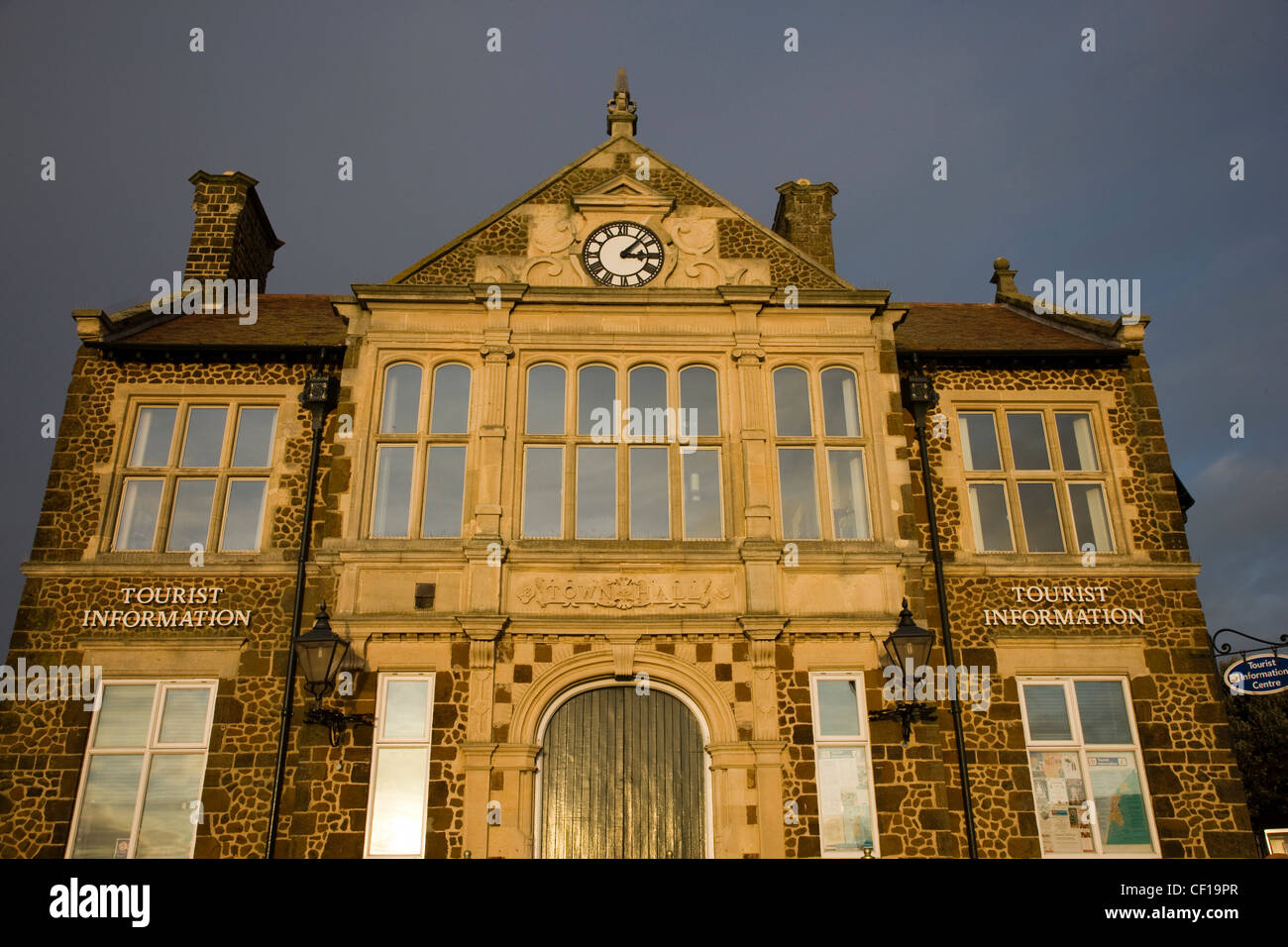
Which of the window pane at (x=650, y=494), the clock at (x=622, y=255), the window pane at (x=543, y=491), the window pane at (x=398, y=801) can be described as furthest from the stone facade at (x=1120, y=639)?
the window pane at (x=398, y=801)

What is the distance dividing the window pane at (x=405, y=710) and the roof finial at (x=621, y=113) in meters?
9.41

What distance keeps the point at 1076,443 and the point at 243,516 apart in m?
12.6

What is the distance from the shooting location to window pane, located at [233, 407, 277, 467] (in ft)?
46.1

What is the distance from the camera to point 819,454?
13.8 meters

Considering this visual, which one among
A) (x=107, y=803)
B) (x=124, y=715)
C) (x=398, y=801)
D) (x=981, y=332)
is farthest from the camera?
(x=981, y=332)

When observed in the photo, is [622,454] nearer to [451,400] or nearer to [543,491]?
[543,491]

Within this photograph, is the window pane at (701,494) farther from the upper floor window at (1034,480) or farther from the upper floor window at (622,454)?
the upper floor window at (1034,480)

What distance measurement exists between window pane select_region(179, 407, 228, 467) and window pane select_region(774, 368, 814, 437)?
829cm

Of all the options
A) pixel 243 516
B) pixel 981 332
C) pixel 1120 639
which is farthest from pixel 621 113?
pixel 1120 639

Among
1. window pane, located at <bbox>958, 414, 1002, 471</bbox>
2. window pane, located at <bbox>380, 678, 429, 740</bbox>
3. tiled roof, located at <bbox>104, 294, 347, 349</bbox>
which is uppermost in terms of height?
tiled roof, located at <bbox>104, 294, 347, 349</bbox>

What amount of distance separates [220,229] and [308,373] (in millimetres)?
5182

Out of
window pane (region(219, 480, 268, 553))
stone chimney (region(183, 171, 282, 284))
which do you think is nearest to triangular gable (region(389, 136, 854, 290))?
window pane (region(219, 480, 268, 553))

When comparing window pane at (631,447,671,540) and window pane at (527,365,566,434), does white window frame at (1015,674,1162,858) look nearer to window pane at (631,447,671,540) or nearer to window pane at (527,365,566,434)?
window pane at (631,447,671,540)
